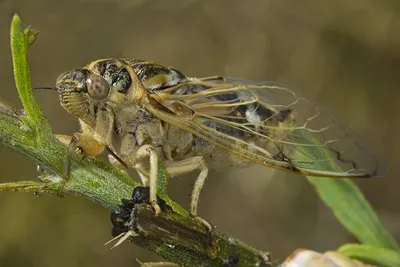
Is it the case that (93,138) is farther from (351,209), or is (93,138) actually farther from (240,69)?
(240,69)

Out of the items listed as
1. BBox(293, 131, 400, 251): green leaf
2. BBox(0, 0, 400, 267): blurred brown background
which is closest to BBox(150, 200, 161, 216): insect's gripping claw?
BBox(293, 131, 400, 251): green leaf

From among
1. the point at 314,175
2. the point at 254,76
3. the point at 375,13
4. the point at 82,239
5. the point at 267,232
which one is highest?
the point at 375,13

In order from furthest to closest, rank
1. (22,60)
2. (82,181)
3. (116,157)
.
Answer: (116,157) → (82,181) → (22,60)

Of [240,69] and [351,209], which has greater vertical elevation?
[351,209]

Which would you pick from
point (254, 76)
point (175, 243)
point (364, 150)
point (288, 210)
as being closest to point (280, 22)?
point (254, 76)

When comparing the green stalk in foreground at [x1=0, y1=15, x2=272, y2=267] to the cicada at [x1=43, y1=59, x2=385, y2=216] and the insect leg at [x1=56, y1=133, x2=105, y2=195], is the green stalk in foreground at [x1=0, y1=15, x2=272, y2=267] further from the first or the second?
the cicada at [x1=43, y1=59, x2=385, y2=216]

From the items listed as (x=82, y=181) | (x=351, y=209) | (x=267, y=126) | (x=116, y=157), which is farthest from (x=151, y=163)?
(x=351, y=209)

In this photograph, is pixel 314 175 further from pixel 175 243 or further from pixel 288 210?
pixel 288 210
